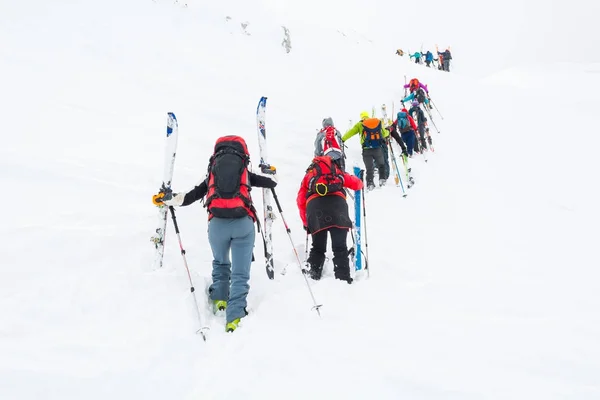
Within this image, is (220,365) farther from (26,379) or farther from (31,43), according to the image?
(31,43)

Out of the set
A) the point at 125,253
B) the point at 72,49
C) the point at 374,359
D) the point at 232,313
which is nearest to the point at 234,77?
the point at 72,49

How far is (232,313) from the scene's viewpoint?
429 cm

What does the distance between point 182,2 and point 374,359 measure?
19.6m

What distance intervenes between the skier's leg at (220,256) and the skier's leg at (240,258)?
98 millimetres

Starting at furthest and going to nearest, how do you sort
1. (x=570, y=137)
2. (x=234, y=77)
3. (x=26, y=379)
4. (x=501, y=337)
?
(x=570, y=137), (x=234, y=77), (x=501, y=337), (x=26, y=379)

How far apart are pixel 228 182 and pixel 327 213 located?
1698mm

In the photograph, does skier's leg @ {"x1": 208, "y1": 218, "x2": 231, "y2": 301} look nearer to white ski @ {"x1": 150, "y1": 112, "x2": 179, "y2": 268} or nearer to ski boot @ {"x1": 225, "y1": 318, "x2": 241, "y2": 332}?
ski boot @ {"x1": 225, "y1": 318, "x2": 241, "y2": 332}

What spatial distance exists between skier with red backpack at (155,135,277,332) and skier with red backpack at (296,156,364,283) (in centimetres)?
116

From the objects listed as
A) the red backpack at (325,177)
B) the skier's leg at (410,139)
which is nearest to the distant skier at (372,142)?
the skier's leg at (410,139)

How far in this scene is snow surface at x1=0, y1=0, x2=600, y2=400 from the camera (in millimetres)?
3240

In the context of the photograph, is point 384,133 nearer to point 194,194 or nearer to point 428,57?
point 194,194

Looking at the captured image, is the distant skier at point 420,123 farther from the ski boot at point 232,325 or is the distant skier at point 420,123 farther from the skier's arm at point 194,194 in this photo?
the ski boot at point 232,325

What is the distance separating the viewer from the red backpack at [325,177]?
553 cm

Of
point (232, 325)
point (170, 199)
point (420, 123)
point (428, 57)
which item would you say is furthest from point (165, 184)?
point (428, 57)
